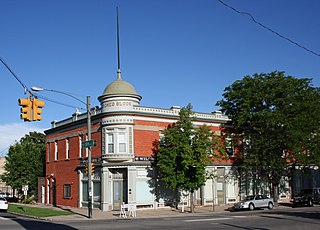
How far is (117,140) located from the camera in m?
34.9

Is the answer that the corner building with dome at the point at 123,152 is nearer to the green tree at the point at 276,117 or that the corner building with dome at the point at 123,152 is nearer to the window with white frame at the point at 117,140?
the window with white frame at the point at 117,140

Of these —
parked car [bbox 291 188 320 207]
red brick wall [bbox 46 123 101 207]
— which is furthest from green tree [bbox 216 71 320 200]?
red brick wall [bbox 46 123 101 207]

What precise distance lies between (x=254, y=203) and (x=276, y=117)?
26.7ft

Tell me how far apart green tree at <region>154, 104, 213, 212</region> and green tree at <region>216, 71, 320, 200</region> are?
6.90m

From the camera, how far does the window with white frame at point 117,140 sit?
1372 inches

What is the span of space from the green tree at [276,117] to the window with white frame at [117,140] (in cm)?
1186

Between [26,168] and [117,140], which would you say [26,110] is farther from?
[26,168]

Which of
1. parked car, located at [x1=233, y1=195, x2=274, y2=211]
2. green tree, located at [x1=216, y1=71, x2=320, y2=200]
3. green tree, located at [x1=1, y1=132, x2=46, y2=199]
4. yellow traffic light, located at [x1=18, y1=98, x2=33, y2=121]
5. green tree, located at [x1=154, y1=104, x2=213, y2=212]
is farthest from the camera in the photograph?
green tree, located at [x1=1, y1=132, x2=46, y2=199]

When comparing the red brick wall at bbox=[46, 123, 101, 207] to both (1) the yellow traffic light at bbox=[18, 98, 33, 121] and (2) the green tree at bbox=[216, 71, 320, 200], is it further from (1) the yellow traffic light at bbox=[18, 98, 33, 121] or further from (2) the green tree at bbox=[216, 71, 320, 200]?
(1) the yellow traffic light at bbox=[18, 98, 33, 121]

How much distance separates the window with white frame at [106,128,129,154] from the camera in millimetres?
34838

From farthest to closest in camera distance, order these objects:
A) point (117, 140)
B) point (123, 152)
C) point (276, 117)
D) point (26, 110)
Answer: point (276, 117), point (117, 140), point (123, 152), point (26, 110)

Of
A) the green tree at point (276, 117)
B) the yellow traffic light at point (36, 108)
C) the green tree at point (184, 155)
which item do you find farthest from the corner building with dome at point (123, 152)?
the yellow traffic light at point (36, 108)

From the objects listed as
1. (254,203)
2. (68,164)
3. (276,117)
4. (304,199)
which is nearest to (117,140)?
(68,164)

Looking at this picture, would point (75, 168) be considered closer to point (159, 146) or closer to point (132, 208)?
point (159, 146)
